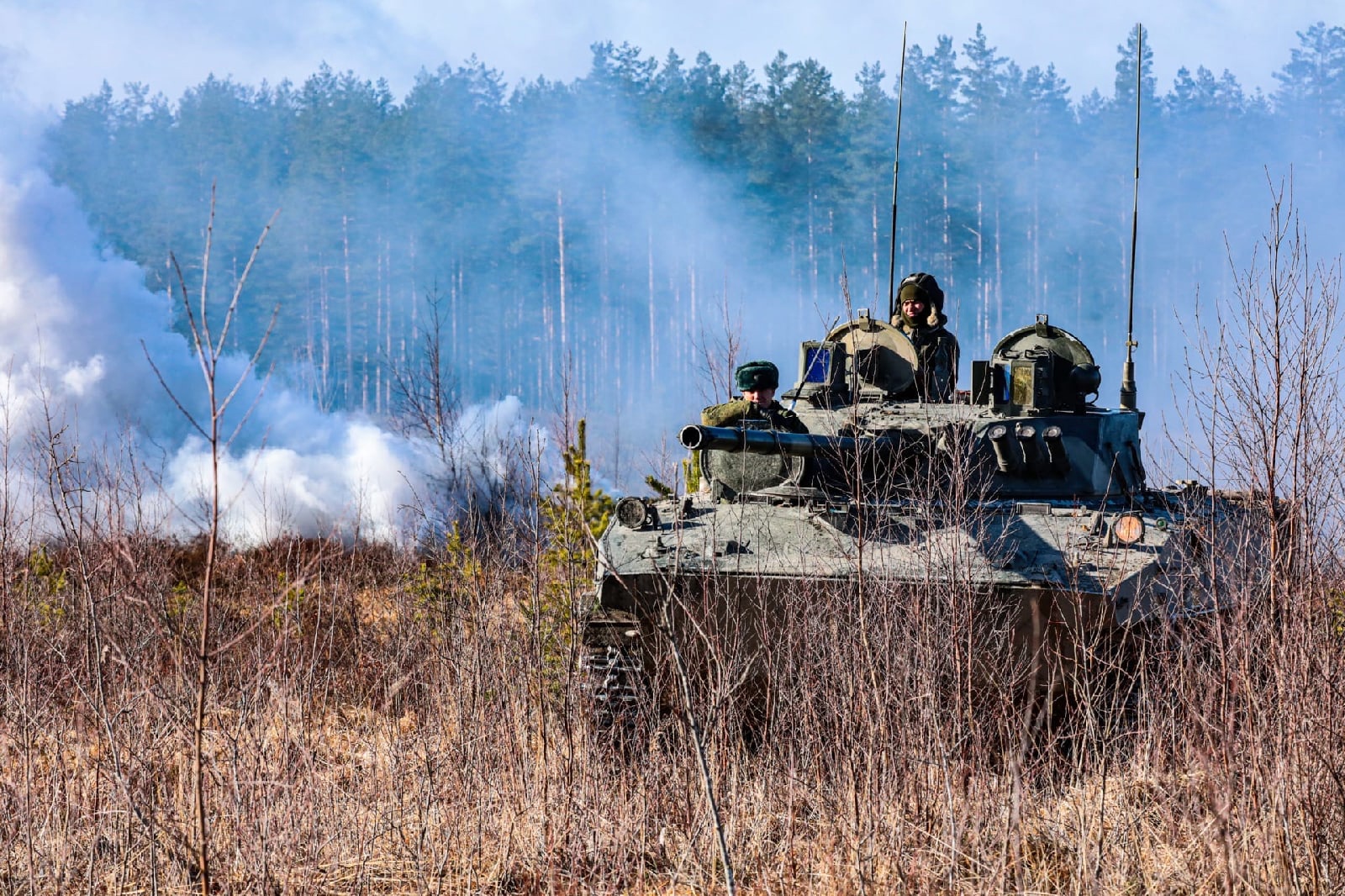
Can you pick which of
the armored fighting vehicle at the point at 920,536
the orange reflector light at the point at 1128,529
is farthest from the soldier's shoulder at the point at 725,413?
the orange reflector light at the point at 1128,529

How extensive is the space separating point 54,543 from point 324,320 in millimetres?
17363

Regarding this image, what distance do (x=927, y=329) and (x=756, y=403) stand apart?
211cm

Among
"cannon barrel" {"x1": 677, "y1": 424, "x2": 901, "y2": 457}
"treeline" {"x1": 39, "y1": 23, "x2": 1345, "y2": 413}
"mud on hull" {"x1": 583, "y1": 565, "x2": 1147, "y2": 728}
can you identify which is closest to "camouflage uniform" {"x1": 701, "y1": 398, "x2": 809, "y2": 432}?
"cannon barrel" {"x1": 677, "y1": 424, "x2": 901, "y2": 457}

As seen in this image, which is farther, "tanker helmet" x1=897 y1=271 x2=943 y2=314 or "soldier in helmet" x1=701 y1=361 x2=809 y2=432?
"tanker helmet" x1=897 y1=271 x2=943 y2=314

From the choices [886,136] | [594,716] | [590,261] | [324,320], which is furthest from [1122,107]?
[594,716]

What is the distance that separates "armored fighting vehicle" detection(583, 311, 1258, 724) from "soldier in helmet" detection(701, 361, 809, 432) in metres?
0.28

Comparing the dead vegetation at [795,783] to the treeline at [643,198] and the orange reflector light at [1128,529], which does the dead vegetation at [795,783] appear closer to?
the orange reflector light at [1128,529]

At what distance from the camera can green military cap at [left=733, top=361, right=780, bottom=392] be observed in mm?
8602

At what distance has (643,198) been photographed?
33.6 meters

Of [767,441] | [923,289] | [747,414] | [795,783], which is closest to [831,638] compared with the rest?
[795,783]

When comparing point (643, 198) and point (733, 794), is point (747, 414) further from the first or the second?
point (643, 198)

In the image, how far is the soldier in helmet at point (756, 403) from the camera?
8.52 m

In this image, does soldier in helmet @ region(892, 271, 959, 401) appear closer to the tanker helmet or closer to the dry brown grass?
the tanker helmet

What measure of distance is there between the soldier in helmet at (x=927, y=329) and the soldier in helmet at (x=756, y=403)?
1409mm
